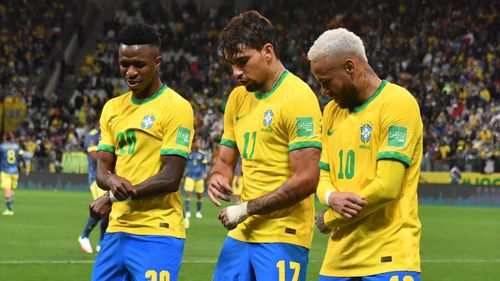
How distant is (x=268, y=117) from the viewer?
18.9 ft

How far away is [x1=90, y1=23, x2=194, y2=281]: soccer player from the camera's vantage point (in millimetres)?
6227

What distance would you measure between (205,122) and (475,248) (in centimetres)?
2215

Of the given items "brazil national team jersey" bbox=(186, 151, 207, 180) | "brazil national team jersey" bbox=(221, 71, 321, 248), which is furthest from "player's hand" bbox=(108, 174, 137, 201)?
"brazil national team jersey" bbox=(186, 151, 207, 180)

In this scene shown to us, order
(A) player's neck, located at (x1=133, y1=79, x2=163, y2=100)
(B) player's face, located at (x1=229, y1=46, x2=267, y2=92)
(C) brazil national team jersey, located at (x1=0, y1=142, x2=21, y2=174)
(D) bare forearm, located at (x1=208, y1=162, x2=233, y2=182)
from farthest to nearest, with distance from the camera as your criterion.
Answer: (C) brazil national team jersey, located at (x1=0, y1=142, x2=21, y2=174), (A) player's neck, located at (x1=133, y1=79, x2=163, y2=100), (D) bare forearm, located at (x1=208, y1=162, x2=233, y2=182), (B) player's face, located at (x1=229, y1=46, x2=267, y2=92)

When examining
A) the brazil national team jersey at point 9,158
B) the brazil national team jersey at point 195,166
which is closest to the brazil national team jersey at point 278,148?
the brazil national team jersey at point 195,166

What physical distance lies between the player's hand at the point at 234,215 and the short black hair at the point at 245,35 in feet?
2.79

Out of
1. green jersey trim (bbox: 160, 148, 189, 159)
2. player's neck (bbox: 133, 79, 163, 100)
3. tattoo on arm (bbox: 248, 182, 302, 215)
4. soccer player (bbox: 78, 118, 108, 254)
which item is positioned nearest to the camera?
tattoo on arm (bbox: 248, 182, 302, 215)

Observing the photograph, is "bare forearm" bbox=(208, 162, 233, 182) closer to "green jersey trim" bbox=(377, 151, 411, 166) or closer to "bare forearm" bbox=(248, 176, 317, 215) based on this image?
"bare forearm" bbox=(248, 176, 317, 215)

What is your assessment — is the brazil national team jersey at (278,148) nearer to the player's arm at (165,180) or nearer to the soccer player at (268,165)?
the soccer player at (268,165)

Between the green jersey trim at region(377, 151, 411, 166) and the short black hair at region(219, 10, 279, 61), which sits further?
the short black hair at region(219, 10, 279, 61)

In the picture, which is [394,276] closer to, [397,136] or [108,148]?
[397,136]

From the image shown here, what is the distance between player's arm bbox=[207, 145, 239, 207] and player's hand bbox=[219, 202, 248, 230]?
0.13m

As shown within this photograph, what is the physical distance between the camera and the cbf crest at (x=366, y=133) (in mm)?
5137

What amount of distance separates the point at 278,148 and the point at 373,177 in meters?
0.80
